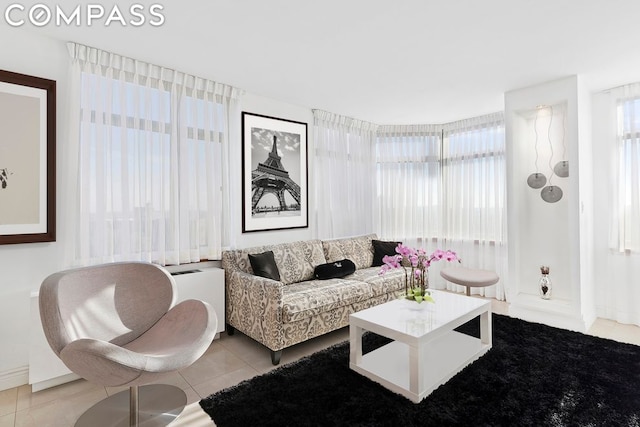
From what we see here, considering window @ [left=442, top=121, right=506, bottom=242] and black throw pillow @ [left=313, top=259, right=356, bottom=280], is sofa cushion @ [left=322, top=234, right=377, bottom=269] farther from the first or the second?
window @ [left=442, top=121, right=506, bottom=242]

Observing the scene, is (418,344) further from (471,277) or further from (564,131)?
(564,131)

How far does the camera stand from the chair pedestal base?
1.99 metres

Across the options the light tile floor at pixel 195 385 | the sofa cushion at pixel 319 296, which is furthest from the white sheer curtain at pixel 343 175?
the light tile floor at pixel 195 385

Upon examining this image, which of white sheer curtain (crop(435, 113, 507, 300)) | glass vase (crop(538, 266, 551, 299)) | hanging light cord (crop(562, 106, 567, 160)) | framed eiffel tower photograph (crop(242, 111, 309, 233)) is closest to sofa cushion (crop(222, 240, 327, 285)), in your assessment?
framed eiffel tower photograph (crop(242, 111, 309, 233))

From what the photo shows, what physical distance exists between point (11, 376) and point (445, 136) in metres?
5.69

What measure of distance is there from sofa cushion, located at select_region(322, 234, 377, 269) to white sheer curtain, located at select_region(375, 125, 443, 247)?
0.87m

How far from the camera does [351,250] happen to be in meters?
4.32

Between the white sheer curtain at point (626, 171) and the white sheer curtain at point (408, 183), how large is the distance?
2112 mm

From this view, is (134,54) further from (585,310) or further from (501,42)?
(585,310)

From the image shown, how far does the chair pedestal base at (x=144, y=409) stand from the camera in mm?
1985

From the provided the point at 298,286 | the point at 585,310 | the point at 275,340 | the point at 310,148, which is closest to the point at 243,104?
the point at 310,148

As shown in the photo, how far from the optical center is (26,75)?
2436mm

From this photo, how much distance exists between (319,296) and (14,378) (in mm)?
2370

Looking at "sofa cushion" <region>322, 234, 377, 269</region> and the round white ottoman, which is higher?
"sofa cushion" <region>322, 234, 377, 269</region>
